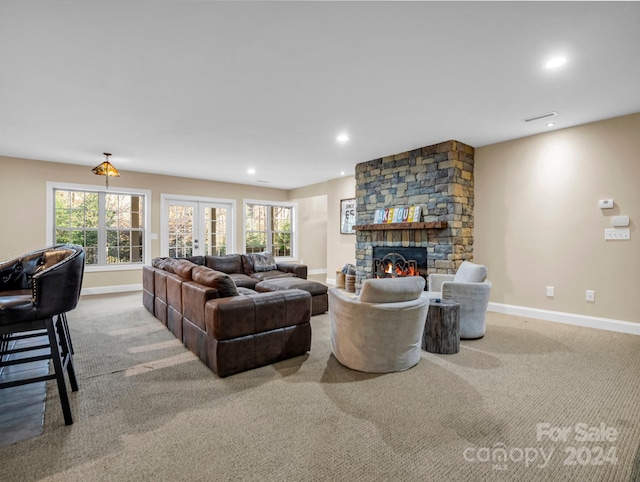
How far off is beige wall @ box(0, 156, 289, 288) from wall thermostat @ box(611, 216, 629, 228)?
25.5 ft

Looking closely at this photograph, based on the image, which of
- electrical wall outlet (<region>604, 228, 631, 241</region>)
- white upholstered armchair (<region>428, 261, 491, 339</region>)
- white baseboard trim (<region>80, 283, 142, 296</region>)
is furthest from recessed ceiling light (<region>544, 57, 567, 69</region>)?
white baseboard trim (<region>80, 283, 142, 296</region>)

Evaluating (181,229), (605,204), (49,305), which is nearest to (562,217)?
(605,204)

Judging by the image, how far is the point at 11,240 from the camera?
5617 millimetres

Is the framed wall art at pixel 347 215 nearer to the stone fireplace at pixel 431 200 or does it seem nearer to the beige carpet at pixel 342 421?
the stone fireplace at pixel 431 200

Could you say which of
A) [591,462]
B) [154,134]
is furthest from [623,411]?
[154,134]

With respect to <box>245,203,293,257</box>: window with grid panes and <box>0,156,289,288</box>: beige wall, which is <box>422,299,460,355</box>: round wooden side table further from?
<box>245,203,293,257</box>: window with grid panes

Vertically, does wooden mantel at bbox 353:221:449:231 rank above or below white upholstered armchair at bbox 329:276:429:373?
above

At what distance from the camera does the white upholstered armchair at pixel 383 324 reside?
2.53 metres

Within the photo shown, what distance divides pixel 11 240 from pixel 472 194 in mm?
7895

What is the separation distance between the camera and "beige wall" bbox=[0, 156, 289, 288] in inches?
220

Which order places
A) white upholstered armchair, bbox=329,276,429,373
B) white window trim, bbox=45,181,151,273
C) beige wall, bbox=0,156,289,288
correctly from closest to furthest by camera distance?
1. white upholstered armchair, bbox=329,276,429,373
2. beige wall, bbox=0,156,289,288
3. white window trim, bbox=45,181,151,273

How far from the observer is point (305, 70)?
Result: 2.76 m

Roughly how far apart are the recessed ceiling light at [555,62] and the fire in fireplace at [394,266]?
315 cm

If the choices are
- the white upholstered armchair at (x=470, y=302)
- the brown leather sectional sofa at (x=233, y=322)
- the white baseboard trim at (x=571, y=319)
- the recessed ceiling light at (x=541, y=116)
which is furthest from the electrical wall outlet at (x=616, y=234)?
the brown leather sectional sofa at (x=233, y=322)
